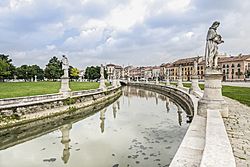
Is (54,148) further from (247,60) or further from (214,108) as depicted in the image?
(247,60)

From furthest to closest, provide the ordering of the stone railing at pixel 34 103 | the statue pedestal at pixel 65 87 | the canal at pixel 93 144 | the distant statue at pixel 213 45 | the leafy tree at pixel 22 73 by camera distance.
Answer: the leafy tree at pixel 22 73 < the statue pedestal at pixel 65 87 < the stone railing at pixel 34 103 < the distant statue at pixel 213 45 < the canal at pixel 93 144

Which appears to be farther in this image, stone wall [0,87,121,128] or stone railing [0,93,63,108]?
stone railing [0,93,63,108]

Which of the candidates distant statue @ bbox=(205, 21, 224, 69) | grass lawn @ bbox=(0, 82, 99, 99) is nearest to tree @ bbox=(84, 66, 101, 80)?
grass lawn @ bbox=(0, 82, 99, 99)

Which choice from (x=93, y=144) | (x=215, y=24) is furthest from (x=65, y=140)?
(x=215, y=24)

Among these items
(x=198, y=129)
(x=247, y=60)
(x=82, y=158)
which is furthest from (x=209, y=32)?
(x=247, y=60)

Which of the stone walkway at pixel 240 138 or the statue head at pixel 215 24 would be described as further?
the statue head at pixel 215 24

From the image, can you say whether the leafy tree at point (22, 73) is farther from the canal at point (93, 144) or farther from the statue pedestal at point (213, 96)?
the statue pedestal at point (213, 96)

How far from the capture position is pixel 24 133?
11734mm

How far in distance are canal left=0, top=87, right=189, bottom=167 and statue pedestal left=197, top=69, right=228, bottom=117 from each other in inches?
77.8

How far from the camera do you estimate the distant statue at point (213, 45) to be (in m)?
8.88

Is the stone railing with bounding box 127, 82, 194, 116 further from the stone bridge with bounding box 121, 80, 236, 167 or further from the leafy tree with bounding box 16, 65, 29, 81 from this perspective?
the leafy tree with bounding box 16, 65, 29, 81

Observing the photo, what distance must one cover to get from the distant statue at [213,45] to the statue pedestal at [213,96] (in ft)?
1.37

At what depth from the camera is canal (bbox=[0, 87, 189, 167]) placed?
7.70 metres

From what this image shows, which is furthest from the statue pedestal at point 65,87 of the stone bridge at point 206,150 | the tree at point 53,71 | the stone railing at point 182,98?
the tree at point 53,71
